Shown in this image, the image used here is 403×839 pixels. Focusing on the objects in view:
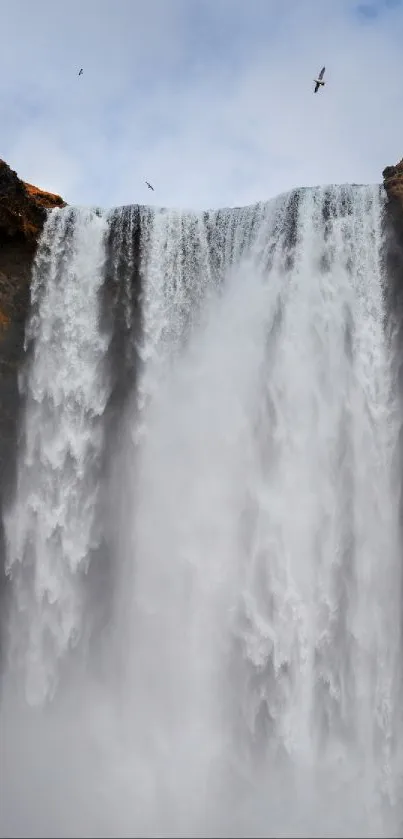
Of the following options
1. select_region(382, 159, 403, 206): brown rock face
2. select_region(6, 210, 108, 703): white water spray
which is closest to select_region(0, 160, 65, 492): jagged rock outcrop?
select_region(6, 210, 108, 703): white water spray

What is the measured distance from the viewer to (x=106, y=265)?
49.2 feet

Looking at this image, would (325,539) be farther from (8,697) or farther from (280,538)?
(8,697)

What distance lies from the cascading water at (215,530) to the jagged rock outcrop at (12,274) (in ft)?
1.12

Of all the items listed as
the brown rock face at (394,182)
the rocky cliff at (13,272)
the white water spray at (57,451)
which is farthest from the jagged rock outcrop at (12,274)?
the brown rock face at (394,182)

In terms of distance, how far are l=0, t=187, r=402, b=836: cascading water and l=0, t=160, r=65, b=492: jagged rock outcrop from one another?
13.4 inches

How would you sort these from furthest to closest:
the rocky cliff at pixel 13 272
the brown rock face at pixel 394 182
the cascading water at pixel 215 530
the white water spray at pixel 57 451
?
the rocky cliff at pixel 13 272
the brown rock face at pixel 394 182
the white water spray at pixel 57 451
the cascading water at pixel 215 530

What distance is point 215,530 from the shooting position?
13.4m

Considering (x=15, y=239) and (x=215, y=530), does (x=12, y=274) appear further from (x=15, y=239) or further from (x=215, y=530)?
(x=215, y=530)

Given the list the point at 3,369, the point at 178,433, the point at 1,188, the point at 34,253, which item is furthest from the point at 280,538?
the point at 1,188

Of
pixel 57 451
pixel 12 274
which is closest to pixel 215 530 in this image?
pixel 57 451

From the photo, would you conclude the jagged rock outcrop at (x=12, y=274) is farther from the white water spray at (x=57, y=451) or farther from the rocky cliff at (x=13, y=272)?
the white water spray at (x=57, y=451)

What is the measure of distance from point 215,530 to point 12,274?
278 inches

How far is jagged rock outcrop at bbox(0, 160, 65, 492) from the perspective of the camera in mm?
14398

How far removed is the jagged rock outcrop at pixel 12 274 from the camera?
14.4 metres
